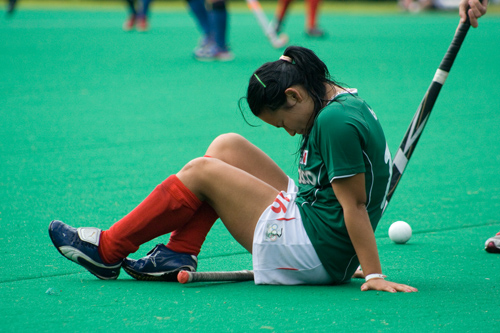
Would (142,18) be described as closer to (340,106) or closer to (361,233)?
(340,106)

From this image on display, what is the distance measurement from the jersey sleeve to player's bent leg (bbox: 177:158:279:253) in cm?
33

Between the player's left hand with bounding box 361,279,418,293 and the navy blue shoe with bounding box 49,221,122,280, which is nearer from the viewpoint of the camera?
the player's left hand with bounding box 361,279,418,293

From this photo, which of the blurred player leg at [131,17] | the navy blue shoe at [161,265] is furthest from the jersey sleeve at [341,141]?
the blurred player leg at [131,17]

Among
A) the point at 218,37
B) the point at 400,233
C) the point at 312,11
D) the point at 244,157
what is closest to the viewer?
the point at 244,157

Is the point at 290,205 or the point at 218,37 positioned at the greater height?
the point at 290,205

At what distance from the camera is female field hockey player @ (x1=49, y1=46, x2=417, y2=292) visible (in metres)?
2.29

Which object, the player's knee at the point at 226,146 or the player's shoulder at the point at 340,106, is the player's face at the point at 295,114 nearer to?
the player's shoulder at the point at 340,106

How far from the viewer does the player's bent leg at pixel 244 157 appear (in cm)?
268

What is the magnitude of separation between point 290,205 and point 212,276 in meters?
0.38

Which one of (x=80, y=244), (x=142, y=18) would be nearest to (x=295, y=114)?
(x=80, y=244)

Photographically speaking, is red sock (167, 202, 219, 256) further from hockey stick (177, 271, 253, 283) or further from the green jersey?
the green jersey

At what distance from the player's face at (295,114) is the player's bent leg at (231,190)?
0.74 ft

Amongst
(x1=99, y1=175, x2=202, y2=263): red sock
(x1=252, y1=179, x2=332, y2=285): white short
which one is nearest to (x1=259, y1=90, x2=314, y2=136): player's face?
(x1=252, y1=179, x2=332, y2=285): white short

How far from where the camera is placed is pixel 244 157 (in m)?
2.69
